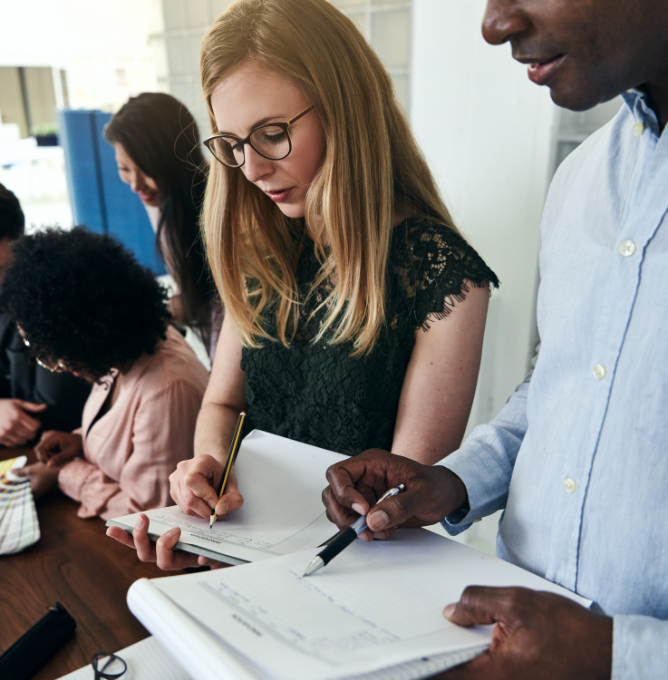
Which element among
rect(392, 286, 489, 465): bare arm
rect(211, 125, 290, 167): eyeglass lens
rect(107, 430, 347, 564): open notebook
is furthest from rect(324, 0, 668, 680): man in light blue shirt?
rect(211, 125, 290, 167): eyeglass lens

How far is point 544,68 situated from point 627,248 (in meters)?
0.21

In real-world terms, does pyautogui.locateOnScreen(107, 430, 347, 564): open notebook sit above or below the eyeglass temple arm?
→ below

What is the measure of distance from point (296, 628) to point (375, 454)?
310 millimetres

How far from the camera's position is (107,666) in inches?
32.4

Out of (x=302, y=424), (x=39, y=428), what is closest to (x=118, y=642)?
(x=302, y=424)

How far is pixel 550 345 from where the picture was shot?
74 centimetres

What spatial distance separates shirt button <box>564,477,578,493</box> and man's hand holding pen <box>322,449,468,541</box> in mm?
170

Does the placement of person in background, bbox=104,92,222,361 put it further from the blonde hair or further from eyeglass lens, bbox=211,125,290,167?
eyeglass lens, bbox=211,125,290,167

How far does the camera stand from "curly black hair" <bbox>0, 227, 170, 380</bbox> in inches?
58.4

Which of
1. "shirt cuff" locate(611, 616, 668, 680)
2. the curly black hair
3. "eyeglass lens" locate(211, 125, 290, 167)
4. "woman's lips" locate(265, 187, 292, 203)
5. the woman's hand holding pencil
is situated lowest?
the woman's hand holding pencil

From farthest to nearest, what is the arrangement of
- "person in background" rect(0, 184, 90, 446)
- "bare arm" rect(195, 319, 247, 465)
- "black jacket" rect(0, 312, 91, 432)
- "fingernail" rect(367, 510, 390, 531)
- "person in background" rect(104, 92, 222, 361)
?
1. "person in background" rect(104, 92, 222, 361)
2. "black jacket" rect(0, 312, 91, 432)
3. "person in background" rect(0, 184, 90, 446)
4. "bare arm" rect(195, 319, 247, 465)
5. "fingernail" rect(367, 510, 390, 531)

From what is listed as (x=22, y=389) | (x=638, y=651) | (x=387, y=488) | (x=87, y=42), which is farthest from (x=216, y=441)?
(x=87, y=42)

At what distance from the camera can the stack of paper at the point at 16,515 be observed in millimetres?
1170

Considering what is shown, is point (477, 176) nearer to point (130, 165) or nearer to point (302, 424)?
point (302, 424)
